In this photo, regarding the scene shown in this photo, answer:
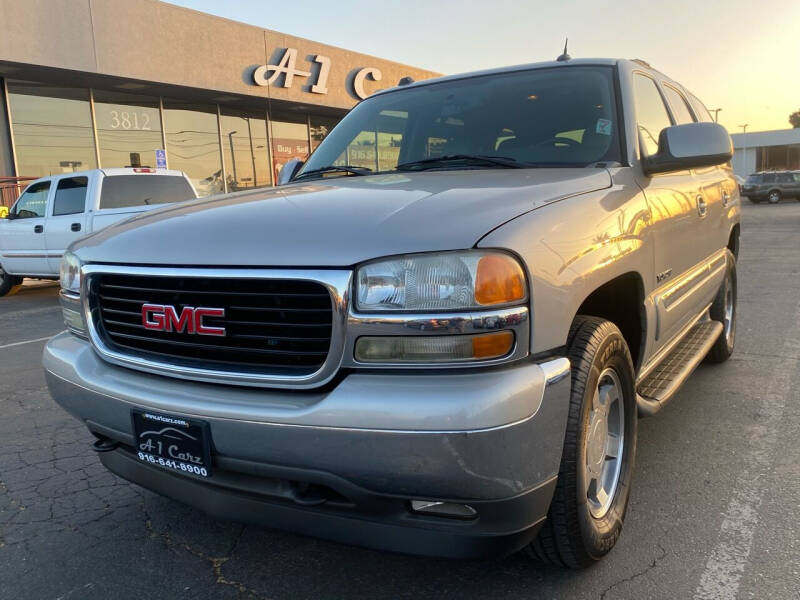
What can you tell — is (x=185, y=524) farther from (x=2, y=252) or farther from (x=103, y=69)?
(x=103, y=69)

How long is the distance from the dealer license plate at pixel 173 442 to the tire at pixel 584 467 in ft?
3.47

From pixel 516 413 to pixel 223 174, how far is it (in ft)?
58.3

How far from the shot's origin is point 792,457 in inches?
124

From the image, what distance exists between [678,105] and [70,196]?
8416 millimetres

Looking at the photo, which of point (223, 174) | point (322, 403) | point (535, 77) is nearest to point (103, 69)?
point (223, 174)

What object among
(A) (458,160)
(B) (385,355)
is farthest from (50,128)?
(B) (385,355)

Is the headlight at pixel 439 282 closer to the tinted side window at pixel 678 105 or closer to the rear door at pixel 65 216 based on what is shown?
the tinted side window at pixel 678 105

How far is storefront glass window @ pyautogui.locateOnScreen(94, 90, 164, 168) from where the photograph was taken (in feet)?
50.8

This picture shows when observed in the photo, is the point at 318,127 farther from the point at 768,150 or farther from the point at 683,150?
the point at 768,150

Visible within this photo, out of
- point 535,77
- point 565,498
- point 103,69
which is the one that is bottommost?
point 565,498

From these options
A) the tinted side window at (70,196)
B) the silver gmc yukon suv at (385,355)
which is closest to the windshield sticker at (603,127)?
the silver gmc yukon suv at (385,355)

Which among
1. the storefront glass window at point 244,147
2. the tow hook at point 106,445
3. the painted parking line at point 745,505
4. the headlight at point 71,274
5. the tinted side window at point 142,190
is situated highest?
the storefront glass window at point 244,147

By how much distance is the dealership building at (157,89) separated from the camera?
43.1 ft

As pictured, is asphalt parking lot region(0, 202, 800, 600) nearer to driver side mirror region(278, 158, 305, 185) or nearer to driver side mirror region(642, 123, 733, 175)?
driver side mirror region(642, 123, 733, 175)
